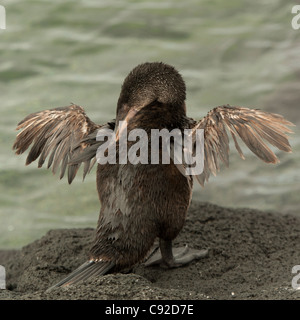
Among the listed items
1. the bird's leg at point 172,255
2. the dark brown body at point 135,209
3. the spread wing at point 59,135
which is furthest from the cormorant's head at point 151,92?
the bird's leg at point 172,255

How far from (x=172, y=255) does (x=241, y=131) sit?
116cm

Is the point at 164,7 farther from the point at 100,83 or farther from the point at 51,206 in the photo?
the point at 51,206

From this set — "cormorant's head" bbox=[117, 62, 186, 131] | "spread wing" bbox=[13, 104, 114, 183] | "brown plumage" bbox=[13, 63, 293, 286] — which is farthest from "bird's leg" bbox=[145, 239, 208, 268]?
"cormorant's head" bbox=[117, 62, 186, 131]

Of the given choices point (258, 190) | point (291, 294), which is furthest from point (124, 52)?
point (291, 294)

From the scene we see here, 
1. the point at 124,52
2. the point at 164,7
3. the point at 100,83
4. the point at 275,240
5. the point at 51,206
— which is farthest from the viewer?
the point at 164,7

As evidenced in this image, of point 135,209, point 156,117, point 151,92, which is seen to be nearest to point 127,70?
point 156,117

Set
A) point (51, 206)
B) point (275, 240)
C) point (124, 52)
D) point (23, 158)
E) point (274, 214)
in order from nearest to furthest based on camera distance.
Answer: point (275, 240)
point (274, 214)
point (51, 206)
point (23, 158)
point (124, 52)

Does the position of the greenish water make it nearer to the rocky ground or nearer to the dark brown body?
the rocky ground

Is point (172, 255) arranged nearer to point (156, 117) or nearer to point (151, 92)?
point (156, 117)

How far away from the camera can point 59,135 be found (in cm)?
555

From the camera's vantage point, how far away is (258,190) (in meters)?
8.60

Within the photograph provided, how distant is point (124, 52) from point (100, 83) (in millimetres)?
970

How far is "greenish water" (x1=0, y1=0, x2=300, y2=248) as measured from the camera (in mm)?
8555
